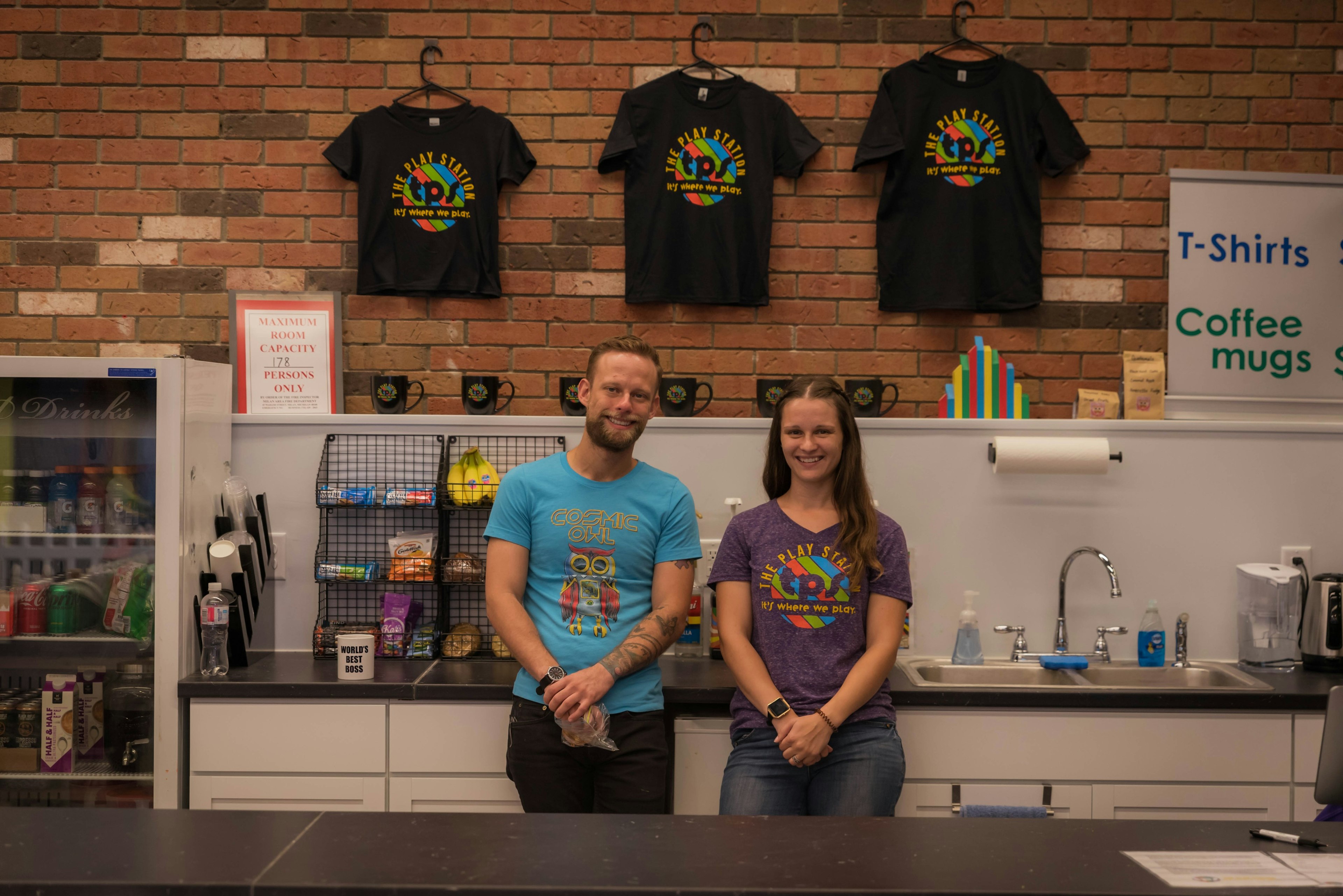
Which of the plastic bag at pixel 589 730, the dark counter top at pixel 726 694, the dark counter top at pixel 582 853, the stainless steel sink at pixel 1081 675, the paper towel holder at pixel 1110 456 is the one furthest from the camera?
the paper towel holder at pixel 1110 456

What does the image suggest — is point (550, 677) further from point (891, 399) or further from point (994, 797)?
point (891, 399)

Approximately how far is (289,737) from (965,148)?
260cm

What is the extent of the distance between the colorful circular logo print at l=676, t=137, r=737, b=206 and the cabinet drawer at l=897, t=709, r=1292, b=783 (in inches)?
68.3

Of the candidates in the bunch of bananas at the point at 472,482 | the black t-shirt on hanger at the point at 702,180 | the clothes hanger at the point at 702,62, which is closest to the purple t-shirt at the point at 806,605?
the bunch of bananas at the point at 472,482

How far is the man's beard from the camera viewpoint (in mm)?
2131

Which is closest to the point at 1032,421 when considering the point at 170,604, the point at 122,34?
the point at 170,604

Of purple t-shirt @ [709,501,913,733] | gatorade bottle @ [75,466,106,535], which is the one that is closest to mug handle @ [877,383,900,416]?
purple t-shirt @ [709,501,913,733]

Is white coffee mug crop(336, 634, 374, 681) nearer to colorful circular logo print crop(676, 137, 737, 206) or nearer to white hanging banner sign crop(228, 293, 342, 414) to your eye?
white hanging banner sign crop(228, 293, 342, 414)

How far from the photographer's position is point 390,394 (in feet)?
9.43

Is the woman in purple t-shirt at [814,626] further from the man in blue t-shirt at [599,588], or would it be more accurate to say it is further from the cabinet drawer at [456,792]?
the cabinet drawer at [456,792]

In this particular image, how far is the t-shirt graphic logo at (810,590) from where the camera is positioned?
7.04 feet

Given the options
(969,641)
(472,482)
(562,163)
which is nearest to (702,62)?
(562,163)

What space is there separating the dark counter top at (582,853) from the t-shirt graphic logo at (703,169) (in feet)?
7.03

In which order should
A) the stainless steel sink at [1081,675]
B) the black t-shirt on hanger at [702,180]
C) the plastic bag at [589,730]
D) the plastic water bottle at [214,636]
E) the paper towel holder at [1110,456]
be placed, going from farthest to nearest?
the black t-shirt on hanger at [702,180], the paper towel holder at [1110,456], the stainless steel sink at [1081,675], the plastic water bottle at [214,636], the plastic bag at [589,730]
